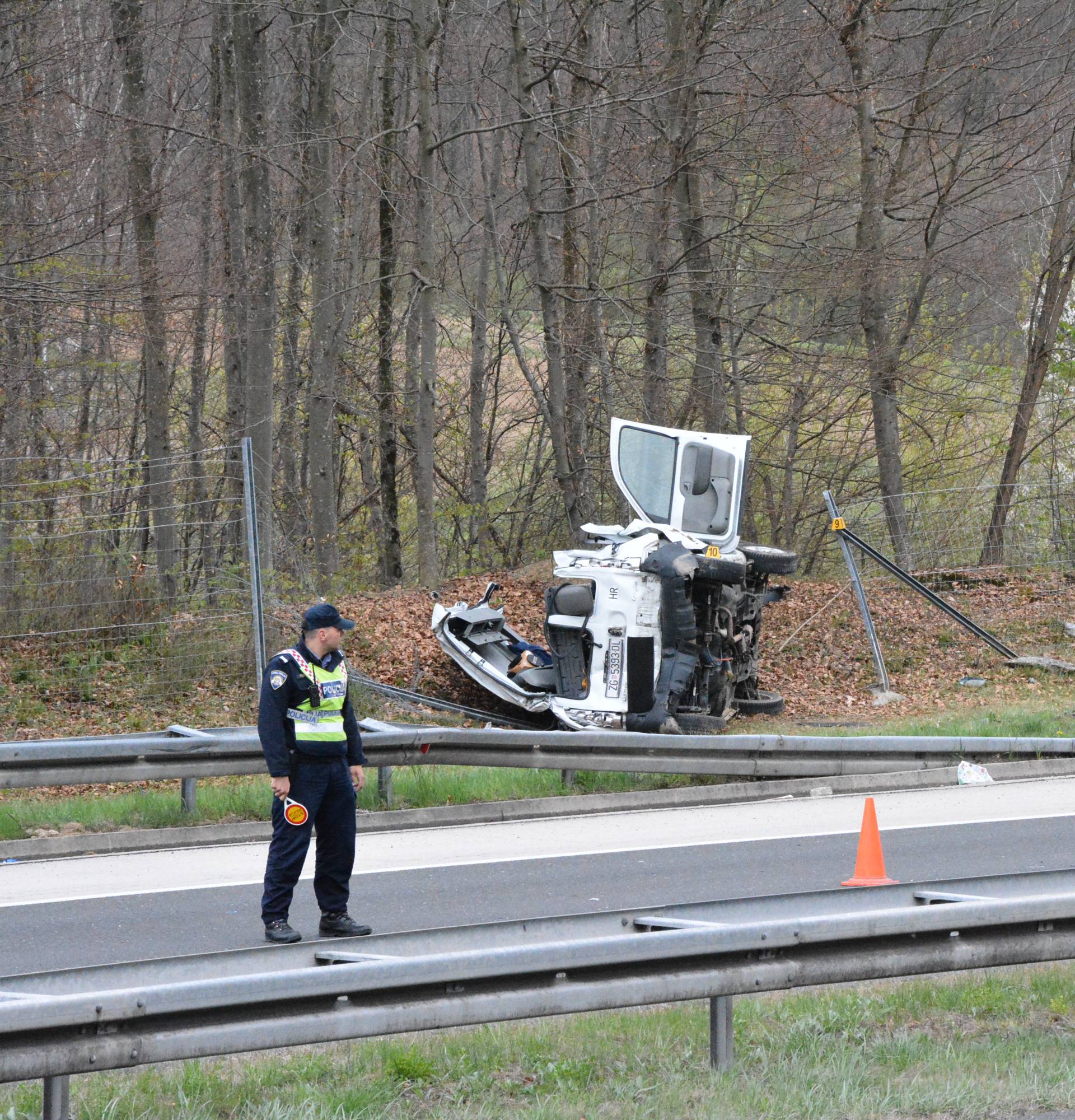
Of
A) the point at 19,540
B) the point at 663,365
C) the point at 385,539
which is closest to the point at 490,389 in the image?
the point at 385,539

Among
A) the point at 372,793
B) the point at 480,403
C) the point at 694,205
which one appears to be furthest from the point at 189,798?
the point at 480,403

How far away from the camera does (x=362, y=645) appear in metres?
16.9

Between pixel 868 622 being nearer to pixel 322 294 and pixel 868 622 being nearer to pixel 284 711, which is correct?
pixel 322 294

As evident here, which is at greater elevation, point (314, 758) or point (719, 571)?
point (719, 571)

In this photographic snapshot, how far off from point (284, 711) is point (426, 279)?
47.1ft

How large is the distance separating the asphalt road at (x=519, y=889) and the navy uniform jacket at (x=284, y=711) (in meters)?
0.96

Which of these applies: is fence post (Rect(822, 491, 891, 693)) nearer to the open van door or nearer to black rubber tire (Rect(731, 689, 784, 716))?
black rubber tire (Rect(731, 689, 784, 716))

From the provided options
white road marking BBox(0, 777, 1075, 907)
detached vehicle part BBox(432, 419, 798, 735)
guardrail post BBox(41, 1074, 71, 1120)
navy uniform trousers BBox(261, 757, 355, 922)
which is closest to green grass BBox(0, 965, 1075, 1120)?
guardrail post BBox(41, 1074, 71, 1120)

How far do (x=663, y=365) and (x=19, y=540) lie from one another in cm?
1176

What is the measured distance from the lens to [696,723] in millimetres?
13406

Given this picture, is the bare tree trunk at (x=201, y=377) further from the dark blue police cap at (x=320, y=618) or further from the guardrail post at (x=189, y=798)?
the dark blue police cap at (x=320, y=618)

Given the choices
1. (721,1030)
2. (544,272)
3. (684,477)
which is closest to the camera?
(721,1030)

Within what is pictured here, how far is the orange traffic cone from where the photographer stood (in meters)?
7.54

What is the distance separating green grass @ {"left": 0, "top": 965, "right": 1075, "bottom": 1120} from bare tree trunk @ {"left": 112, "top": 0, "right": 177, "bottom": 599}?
1089cm
